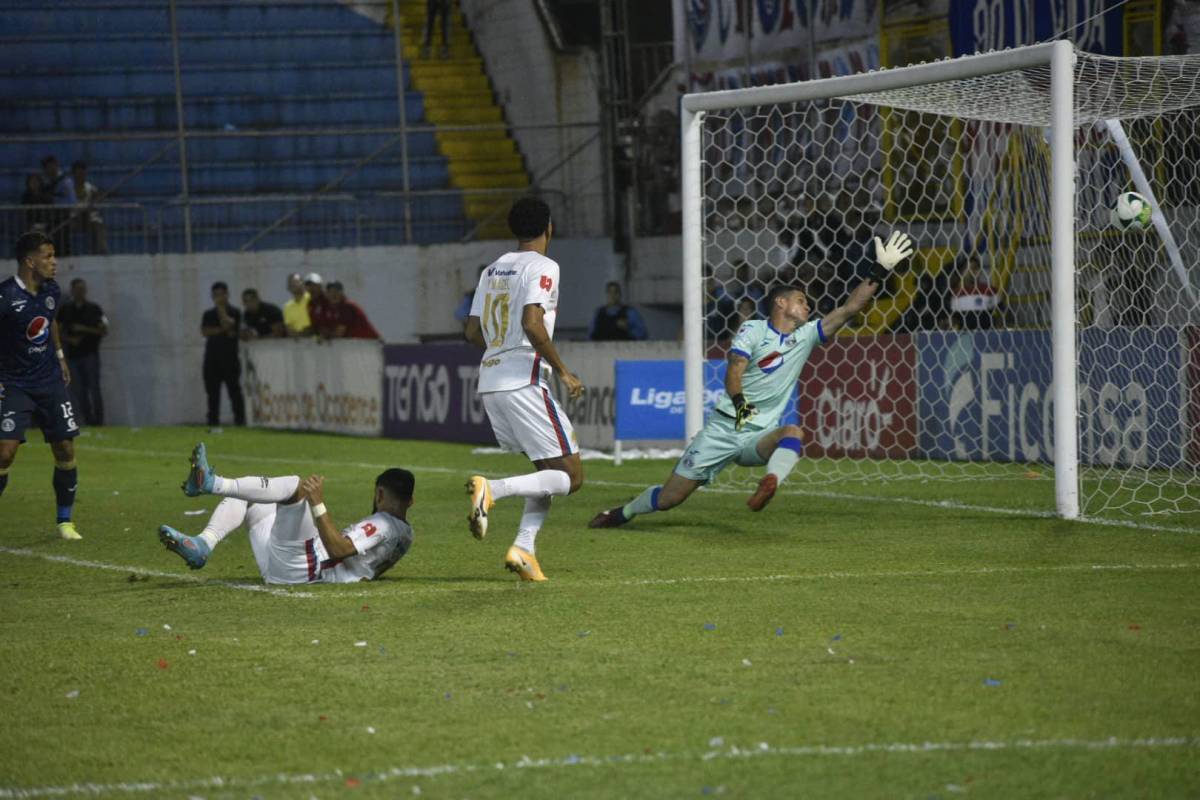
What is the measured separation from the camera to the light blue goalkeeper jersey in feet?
38.1

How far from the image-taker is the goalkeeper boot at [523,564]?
29.3 ft

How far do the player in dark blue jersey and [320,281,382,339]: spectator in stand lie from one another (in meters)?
12.1

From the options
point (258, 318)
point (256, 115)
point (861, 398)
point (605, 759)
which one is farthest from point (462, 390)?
point (605, 759)

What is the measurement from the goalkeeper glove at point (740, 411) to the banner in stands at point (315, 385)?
1132cm

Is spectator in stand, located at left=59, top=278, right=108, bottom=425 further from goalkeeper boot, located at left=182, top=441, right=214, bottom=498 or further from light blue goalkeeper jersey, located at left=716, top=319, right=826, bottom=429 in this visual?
goalkeeper boot, located at left=182, top=441, right=214, bottom=498

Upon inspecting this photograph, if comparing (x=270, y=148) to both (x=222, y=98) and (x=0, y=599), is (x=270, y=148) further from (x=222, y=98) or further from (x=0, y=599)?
(x=0, y=599)

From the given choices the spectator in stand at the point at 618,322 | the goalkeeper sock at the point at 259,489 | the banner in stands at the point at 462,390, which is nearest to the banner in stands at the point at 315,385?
the banner in stands at the point at 462,390

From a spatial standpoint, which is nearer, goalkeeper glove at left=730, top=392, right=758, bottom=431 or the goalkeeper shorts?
goalkeeper glove at left=730, top=392, right=758, bottom=431

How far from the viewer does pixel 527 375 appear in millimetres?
9000

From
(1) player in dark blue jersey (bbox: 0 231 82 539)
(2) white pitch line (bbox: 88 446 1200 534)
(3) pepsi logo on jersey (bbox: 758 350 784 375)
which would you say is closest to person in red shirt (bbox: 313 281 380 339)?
(2) white pitch line (bbox: 88 446 1200 534)

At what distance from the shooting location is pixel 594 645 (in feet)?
23.6

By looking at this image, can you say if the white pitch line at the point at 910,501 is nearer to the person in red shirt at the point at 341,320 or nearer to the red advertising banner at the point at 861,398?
the red advertising banner at the point at 861,398

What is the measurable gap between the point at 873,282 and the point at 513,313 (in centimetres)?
321

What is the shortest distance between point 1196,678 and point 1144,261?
9.56 m
